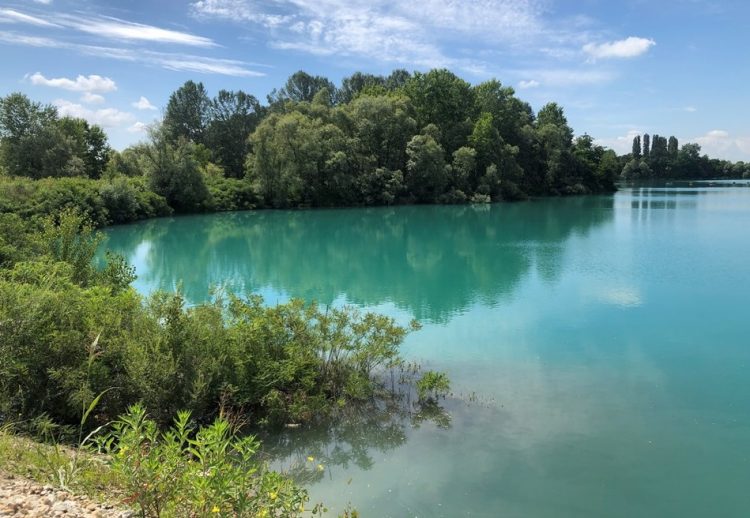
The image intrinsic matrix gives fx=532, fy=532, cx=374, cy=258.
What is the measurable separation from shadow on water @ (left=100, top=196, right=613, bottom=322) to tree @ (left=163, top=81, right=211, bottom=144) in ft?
110

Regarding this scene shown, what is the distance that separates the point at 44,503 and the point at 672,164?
170 m

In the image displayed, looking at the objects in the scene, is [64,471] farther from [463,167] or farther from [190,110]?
[190,110]

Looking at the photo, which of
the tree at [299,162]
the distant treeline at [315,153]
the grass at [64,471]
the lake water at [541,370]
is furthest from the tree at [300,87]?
the grass at [64,471]

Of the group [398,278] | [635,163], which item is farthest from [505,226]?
[635,163]

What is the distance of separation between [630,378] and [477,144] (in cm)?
6092

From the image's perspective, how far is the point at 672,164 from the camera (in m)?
149

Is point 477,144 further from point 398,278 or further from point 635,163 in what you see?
point 635,163

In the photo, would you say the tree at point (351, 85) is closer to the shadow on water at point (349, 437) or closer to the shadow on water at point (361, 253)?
the shadow on water at point (361, 253)

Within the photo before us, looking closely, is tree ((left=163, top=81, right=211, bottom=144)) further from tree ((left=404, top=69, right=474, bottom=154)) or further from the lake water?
the lake water

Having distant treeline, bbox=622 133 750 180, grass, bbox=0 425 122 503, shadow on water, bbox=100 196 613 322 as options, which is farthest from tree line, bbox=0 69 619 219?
distant treeline, bbox=622 133 750 180

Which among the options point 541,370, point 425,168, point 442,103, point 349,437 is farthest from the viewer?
point 442,103

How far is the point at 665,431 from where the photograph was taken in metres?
9.69

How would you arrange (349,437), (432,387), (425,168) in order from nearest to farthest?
1. (349,437)
2. (432,387)
3. (425,168)

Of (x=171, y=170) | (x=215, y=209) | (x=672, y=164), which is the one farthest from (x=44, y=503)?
(x=672, y=164)
